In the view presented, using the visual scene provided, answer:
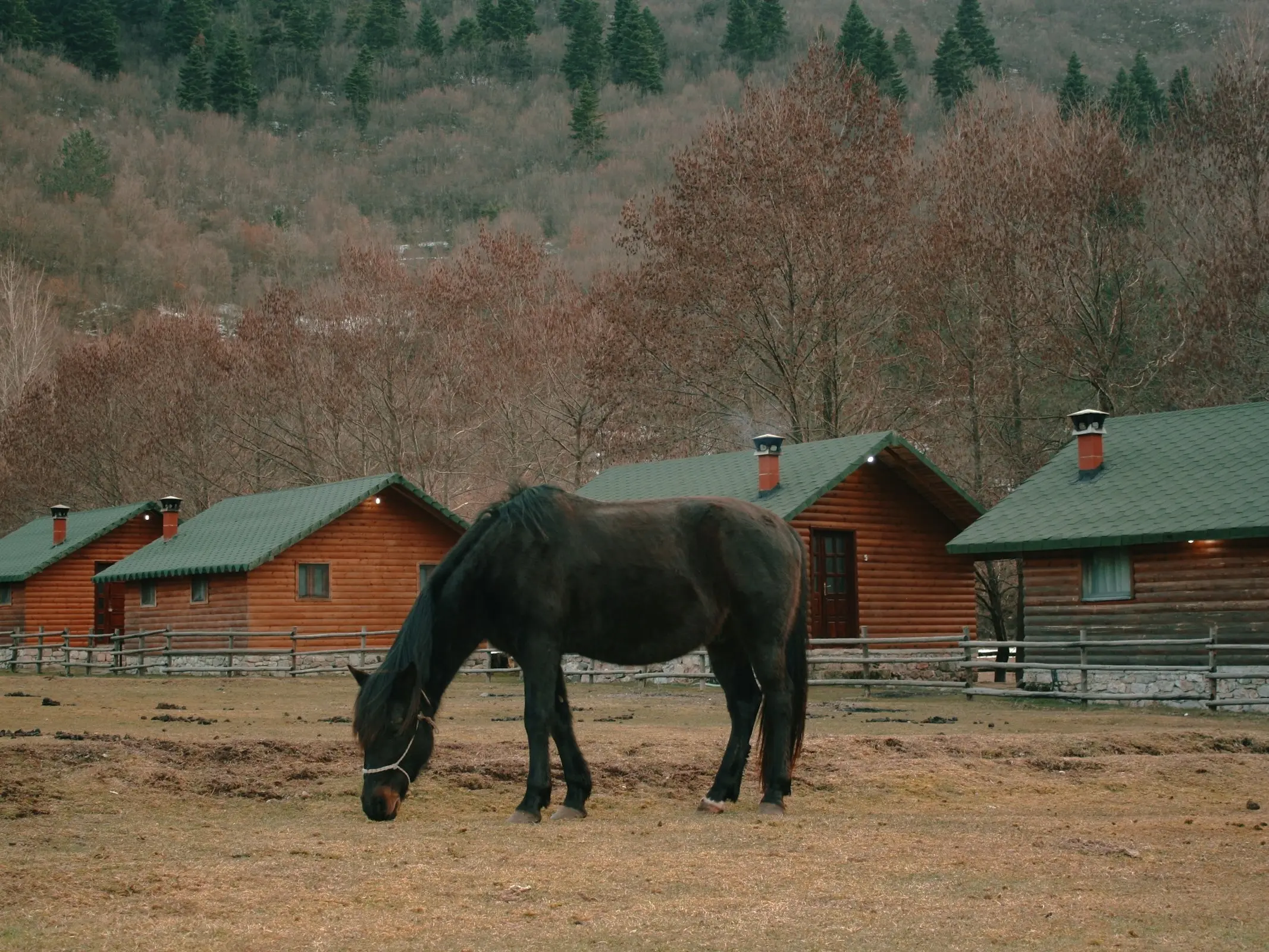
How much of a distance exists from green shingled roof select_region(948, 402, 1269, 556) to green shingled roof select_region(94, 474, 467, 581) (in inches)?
657

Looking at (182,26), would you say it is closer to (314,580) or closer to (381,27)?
(381,27)

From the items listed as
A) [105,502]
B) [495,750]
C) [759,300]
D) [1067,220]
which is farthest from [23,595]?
[495,750]

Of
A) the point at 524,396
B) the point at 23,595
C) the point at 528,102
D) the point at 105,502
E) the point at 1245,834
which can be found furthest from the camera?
the point at 528,102

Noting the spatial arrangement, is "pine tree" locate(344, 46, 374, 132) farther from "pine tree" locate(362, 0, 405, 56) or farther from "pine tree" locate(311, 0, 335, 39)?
"pine tree" locate(311, 0, 335, 39)

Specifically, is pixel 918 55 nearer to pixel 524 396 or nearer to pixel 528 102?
pixel 528 102

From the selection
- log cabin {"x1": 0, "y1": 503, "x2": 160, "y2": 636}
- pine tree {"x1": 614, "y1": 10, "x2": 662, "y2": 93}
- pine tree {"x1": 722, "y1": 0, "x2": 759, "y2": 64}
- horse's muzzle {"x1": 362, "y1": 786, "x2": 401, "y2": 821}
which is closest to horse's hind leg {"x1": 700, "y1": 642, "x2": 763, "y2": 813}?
horse's muzzle {"x1": 362, "y1": 786, "x2": 401, "y2": 821}

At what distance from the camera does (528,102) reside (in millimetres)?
124500

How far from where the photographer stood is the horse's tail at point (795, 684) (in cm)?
993

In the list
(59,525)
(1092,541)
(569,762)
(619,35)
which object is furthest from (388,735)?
(619,35)

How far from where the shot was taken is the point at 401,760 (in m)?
9.03

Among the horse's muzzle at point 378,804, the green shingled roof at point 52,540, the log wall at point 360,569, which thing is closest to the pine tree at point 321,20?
the green shingled roof at point 52,540

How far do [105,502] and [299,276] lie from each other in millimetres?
28404

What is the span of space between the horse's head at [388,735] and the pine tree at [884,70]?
67.0 m

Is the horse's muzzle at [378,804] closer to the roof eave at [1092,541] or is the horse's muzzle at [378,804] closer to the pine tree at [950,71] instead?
the roof eave at [1092,541]
